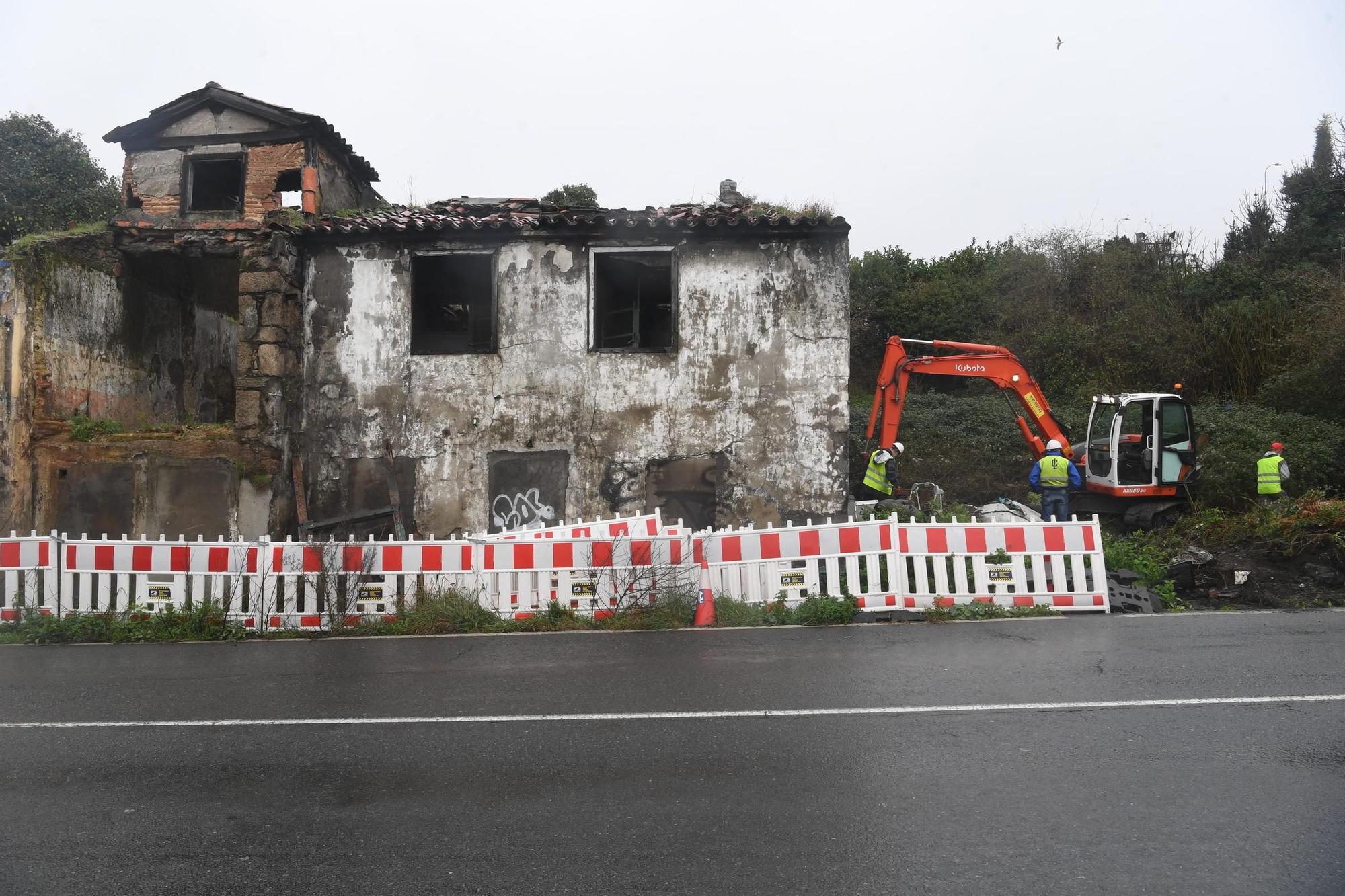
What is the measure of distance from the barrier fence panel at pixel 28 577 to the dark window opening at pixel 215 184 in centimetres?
1023

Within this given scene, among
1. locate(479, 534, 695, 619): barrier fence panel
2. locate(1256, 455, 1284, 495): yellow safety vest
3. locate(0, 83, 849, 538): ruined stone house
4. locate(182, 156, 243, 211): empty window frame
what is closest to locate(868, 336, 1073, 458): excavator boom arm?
locate(0, 83, 849, 538): ruined stone house

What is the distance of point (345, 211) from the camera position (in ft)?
56.6

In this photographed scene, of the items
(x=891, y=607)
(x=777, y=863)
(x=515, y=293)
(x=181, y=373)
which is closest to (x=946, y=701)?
(x=777, y=863)

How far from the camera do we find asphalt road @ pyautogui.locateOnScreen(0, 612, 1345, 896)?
3789mm

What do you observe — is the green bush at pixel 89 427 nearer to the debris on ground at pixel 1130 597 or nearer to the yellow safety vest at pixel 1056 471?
the yellow safety vest at pixel 1056 471

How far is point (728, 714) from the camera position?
605 centimetres

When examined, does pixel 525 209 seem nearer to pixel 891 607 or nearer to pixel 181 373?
pixel 181 373

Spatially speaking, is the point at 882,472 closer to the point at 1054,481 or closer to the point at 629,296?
the point at 1054,481

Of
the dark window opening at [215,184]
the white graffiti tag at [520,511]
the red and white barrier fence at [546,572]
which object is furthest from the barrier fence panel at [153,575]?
the dark window opening at [215,184]

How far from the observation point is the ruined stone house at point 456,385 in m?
15.0

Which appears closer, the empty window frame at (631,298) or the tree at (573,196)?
the empty window frame at (631,298)

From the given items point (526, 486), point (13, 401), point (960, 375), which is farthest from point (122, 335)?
point (960, 375)

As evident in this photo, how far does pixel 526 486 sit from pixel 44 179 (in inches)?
893

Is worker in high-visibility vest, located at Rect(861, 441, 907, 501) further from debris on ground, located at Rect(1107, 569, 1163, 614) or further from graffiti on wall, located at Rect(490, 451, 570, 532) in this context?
graffiti on wall, located at Rect(490, 451, 570, 532)
